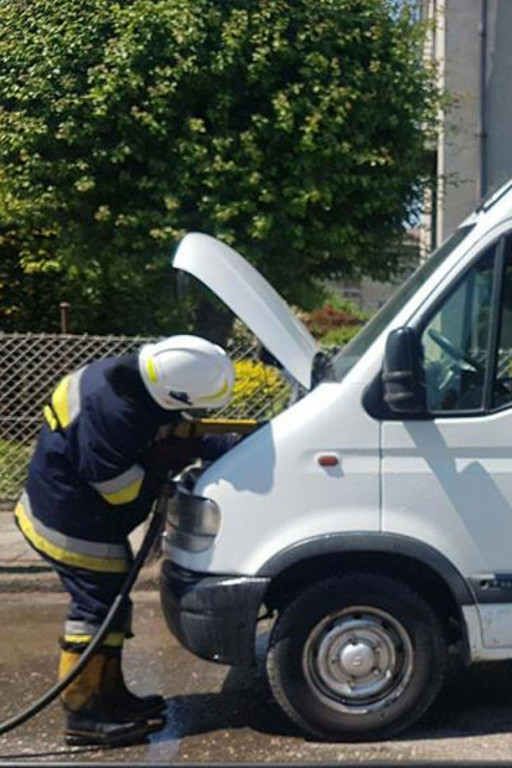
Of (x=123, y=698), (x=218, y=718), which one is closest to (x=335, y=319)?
(x=218, y=718)

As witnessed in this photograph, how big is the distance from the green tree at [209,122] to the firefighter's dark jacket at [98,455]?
3962 millimetres

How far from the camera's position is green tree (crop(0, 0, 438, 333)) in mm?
8445

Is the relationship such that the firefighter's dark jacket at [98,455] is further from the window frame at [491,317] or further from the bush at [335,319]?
the bush at [335,319]

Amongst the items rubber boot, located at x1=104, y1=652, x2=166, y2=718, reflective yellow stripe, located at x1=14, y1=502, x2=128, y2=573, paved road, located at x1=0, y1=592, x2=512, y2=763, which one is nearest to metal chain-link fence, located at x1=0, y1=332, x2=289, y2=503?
paved road, located at x1=0, y1=592, x2=512, y2=763

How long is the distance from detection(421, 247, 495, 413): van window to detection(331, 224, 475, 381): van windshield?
0.64 ft

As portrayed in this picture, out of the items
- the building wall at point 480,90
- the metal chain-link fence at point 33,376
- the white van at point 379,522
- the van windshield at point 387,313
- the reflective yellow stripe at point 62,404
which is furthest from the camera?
the building wall at point 480,90

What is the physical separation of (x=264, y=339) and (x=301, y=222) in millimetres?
4144

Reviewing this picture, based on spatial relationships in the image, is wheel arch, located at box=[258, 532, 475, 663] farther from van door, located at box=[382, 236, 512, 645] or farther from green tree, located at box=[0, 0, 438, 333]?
green tree, located at box=[0, 0, 438, 333]

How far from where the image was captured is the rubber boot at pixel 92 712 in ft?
15.6

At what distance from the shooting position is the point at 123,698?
4.95 m

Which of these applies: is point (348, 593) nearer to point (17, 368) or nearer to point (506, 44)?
point (17, 368)

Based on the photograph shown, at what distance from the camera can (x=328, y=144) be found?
8.48 meters

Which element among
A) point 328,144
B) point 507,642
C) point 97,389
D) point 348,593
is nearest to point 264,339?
Result: point 97,389

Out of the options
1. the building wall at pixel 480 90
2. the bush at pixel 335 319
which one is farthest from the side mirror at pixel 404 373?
the bush at pixel 335 319
